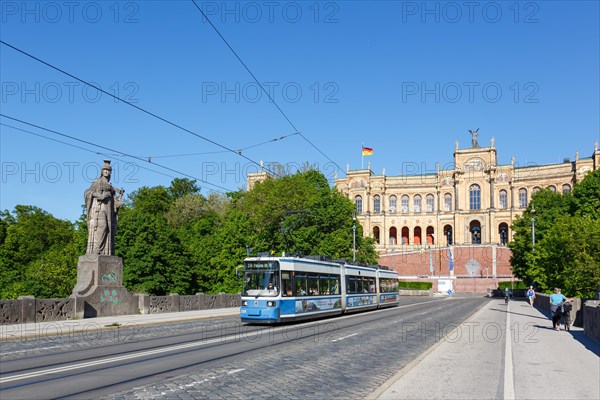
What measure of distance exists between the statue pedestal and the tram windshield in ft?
23.2

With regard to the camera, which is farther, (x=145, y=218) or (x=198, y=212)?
(x=198, y=212)

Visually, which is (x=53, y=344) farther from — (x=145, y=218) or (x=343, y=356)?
(x=145, y=218)

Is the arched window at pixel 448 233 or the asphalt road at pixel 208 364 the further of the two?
the arched window at pixel 448 233

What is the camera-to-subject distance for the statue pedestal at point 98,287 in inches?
1037

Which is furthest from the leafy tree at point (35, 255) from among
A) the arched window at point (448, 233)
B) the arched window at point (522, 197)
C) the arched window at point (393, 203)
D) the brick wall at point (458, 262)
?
the arched window at point (522, 197)

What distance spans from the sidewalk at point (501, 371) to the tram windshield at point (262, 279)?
7.95 meters

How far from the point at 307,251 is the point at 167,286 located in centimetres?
1503

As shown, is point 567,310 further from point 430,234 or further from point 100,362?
point 430,234

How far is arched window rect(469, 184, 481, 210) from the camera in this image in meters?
108

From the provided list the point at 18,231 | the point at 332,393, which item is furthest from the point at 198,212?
the point at 332,393

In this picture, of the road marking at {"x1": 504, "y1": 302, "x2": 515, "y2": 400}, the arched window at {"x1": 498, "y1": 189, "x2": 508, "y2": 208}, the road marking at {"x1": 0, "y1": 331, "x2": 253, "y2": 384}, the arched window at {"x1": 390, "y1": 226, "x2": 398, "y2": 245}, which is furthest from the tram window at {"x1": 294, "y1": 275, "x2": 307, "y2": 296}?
the arched window at {"x1": 390, "y1": 226, "x2": 398, "y2": 245}

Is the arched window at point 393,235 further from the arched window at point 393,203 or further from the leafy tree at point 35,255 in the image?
the leafy tree at point 35,255

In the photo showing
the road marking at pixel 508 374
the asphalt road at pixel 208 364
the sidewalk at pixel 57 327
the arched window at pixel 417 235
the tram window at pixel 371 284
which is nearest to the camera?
the road marking at pixel 508 374

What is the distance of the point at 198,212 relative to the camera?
324ft
